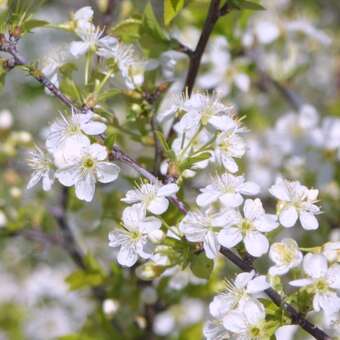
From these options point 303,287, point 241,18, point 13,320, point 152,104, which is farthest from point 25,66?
point 13,320

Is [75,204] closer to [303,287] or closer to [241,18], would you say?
[241,18]

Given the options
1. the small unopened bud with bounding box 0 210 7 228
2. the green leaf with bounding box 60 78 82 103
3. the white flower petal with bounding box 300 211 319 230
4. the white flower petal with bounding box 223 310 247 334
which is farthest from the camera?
the small unopened bud with bounding box 0 210 7 228

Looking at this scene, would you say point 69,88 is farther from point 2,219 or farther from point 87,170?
point 2,219

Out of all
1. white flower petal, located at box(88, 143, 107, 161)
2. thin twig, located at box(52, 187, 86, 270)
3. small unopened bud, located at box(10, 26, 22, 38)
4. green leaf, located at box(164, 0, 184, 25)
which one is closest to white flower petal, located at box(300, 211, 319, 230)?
white flower petal, located at box(88, 143, 107, 161)

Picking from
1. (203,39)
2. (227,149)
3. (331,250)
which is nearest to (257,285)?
(331,250)

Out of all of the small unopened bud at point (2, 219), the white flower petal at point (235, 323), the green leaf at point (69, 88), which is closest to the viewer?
the white flower petal at point (235, 323)

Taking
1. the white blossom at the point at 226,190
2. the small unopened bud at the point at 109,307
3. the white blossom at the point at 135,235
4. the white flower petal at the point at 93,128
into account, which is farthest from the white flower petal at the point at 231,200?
the small unopened bud at the point at 109,307

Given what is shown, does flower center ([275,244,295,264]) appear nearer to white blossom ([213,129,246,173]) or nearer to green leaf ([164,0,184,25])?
white blossom ([213,129,246,173])

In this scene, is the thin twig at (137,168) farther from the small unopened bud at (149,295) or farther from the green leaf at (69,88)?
the small unopened bud at (149,295)
